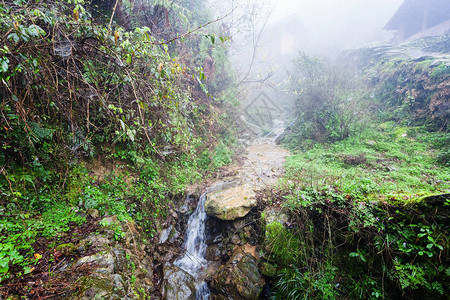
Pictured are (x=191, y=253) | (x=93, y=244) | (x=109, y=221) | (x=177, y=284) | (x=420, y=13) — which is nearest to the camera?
(x=93, y=244)

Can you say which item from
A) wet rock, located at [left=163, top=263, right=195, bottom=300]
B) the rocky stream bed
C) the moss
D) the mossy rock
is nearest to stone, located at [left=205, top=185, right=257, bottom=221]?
the rocky stream bed

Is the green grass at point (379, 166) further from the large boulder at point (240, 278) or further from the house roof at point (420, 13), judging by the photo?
the house roof at point (420, 13)

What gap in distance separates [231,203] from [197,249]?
5.97 feet

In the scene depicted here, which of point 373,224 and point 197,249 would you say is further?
point 197,249

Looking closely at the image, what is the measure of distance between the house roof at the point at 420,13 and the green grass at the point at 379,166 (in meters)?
16.3

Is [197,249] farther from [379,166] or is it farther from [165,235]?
[379,166]

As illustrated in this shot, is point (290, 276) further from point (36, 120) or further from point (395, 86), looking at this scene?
point (395, 86)

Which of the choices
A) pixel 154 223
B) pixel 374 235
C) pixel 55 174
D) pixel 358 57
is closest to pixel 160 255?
pixel 154 223

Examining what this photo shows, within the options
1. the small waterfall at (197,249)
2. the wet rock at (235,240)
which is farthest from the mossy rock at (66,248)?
the wet rock at (235,240)

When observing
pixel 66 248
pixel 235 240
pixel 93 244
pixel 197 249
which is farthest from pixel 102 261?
pixel 235 240

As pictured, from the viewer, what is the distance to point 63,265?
256 cm

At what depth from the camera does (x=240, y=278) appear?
427cm

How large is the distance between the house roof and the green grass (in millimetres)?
16330

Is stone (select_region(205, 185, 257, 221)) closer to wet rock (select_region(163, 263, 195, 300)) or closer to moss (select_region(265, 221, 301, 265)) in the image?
moss (select_region(265, 221, 301, 265))
